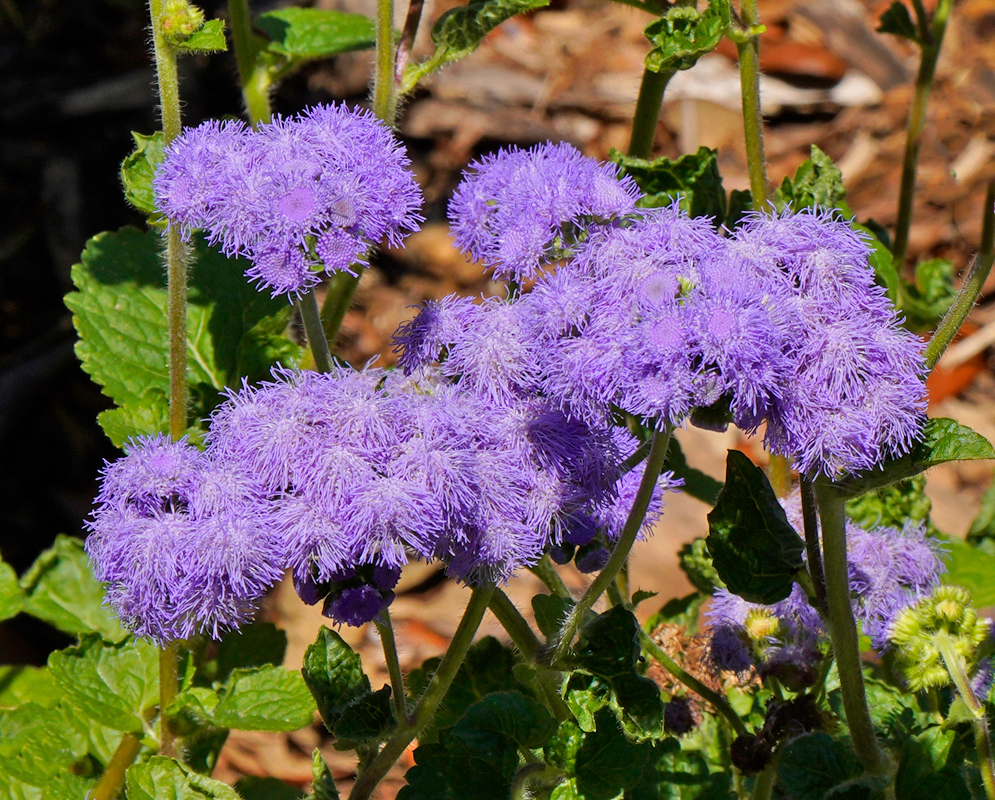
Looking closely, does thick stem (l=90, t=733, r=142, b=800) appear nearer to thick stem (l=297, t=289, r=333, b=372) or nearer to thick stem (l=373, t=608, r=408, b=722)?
thick stem (l=373, t=608, r=408, b=722)

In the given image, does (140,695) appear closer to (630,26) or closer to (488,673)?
(488,673)

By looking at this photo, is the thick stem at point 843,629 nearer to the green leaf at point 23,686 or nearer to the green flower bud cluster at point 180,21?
the green flower bud cluster at point 180,21

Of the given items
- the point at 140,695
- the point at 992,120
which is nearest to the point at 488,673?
the point at 140,695

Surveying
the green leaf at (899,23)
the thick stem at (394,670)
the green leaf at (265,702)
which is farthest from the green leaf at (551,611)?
the green leaf at (899,23)

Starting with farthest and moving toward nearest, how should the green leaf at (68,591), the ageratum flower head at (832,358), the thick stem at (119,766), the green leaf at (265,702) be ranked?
1. the green leaf at (68,591)
2. the thick stem at (119,766)
3. the green leaf at (265,702)
4. the ageratum flower head at (832,358)

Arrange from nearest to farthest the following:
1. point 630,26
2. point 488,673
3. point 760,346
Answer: point 760,346, point 488,673, point 630,26

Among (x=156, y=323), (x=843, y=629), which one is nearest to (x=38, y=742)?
(x=156, y=323)

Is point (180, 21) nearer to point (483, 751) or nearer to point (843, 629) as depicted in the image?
point (483, 751)
